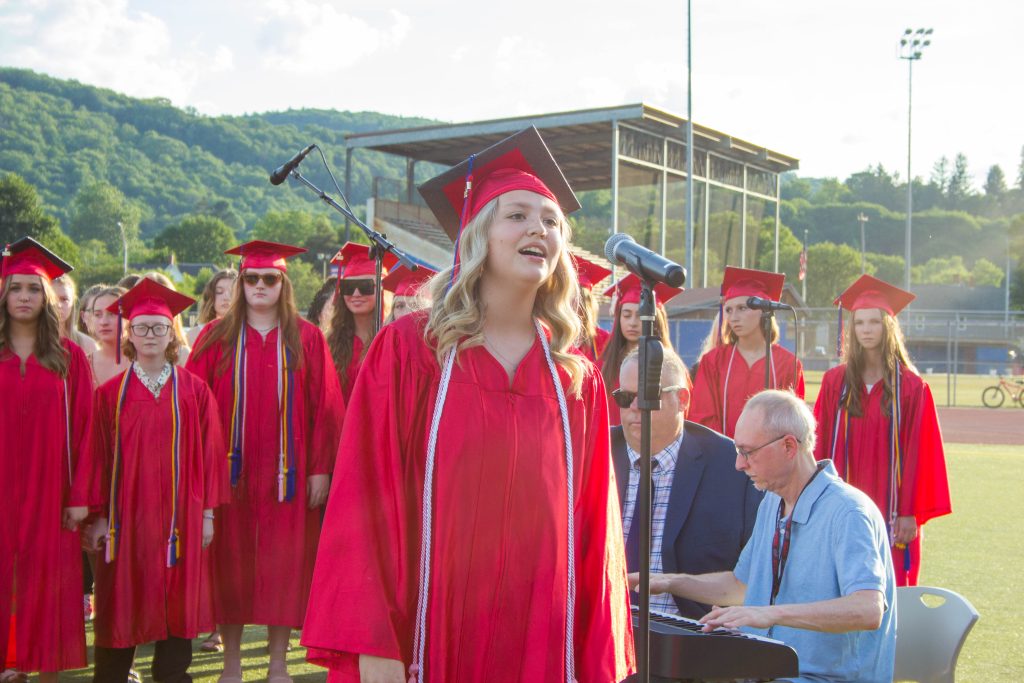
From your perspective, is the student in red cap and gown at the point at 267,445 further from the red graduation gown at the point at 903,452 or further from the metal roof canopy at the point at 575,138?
the metal roof canopy at the point at 575,138

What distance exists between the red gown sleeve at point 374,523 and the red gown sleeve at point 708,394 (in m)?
5.28

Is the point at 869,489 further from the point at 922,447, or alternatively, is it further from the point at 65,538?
the point at 65,538

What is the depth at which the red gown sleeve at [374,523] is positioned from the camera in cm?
239

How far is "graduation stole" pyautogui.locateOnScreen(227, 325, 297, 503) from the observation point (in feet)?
19.2

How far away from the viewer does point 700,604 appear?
4062mm

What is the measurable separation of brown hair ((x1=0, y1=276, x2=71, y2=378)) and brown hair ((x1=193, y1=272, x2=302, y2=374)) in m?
0.82

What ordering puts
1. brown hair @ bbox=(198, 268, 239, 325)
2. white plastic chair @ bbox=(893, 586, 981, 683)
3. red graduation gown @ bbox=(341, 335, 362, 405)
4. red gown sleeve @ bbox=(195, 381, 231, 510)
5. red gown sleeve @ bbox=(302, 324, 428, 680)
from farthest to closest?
brown hair @ bbox=(198, 268, 239, 325) < red graduation gown @ bbox=(341, 335, 362, 405) < red gown sleeve @ bbox=(195, 381, 231, 510) < white plastic chair @ bbox=(893, 586, 981, 683) < red gown sleeve @ bbox=(302, 324, 428, 680)

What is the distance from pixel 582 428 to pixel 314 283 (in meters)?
67.9

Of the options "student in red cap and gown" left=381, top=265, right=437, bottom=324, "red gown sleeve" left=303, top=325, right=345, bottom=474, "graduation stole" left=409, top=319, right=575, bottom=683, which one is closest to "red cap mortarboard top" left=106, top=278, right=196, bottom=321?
"red gown sleeve" left=303, top=325, right=345, bottom=474

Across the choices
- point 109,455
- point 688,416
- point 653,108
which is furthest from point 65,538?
point 653,108

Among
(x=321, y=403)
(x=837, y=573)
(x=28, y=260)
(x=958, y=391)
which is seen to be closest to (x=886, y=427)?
(x=837, y=573)

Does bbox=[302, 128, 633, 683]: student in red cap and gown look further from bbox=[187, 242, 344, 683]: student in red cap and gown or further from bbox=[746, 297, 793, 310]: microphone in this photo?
bbox=[746, 297, 793, 310]: microphone

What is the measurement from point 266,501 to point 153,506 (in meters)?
0.63

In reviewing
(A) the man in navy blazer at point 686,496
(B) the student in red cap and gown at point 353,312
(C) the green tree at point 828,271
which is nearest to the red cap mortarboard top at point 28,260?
(B) the student in red cap and gown at point 353,312
